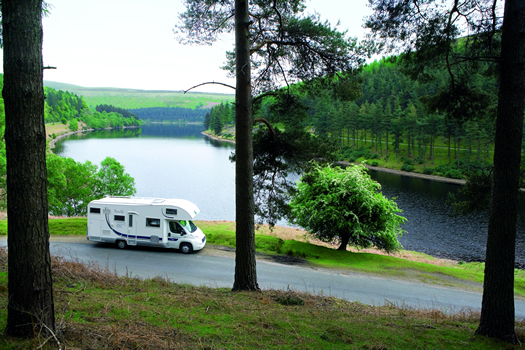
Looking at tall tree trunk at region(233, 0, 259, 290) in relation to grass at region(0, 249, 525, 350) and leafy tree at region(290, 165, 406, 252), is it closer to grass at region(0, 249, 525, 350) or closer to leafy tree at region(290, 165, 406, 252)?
grass at region(0, 249, 525, 350)

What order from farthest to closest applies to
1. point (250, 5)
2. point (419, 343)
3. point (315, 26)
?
point (250, 5)
point (315, 26)
point (419, 343)

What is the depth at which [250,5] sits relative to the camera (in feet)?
35.7

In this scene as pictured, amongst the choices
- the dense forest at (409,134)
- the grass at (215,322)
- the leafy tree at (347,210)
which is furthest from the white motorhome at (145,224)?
the dense forest at (409,134)

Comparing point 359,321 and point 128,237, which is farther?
point 128,237

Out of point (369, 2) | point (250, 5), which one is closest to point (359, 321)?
point (369, 2)

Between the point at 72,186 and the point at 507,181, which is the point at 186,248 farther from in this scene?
the point at 72,186

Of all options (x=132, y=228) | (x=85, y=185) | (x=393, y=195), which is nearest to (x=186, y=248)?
(x=132, y=228)

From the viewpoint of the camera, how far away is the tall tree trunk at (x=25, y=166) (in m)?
4.12

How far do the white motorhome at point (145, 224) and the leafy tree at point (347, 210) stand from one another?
5821 millimetres

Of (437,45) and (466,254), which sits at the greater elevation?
(437,45)

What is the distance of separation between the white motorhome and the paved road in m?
0.55

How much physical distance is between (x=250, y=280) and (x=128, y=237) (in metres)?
11.0

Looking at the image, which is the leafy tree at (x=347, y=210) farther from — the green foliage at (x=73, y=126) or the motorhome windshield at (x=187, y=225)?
the green foliage at (x=73, y=126)

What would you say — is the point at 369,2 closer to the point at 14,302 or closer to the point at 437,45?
the point at 437,45
